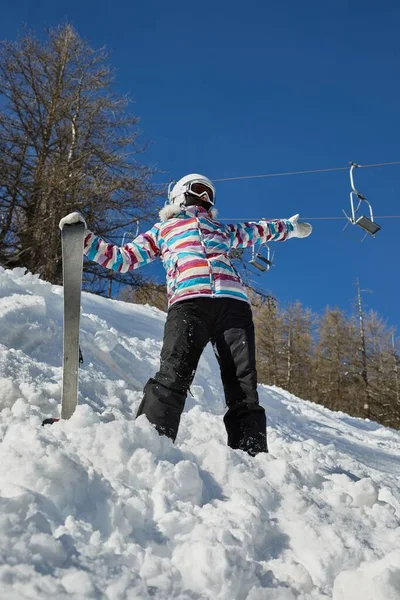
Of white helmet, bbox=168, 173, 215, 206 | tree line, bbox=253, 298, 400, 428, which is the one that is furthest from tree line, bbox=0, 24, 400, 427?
tree line, bbox=253, 298, 400, 428

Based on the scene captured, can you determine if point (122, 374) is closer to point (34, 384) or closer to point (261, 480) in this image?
point (34, 384)

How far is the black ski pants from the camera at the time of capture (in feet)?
8.28

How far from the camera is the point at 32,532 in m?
1.25

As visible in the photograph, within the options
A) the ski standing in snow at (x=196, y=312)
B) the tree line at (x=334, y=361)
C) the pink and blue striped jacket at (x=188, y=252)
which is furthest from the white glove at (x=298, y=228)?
the tree line at (x=334, y=361)

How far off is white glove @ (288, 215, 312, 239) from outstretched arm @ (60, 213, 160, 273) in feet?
4.14

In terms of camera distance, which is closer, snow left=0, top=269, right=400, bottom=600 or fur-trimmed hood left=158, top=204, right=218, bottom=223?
snow left=0, top=269, right=400, bottom=600

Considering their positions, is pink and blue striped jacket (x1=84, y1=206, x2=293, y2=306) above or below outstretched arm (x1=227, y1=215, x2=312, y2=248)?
below

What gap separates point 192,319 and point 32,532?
1647 millimetres

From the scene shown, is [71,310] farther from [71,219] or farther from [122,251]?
[122,251]

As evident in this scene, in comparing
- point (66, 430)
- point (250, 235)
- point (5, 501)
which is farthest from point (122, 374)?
point (5, 501)

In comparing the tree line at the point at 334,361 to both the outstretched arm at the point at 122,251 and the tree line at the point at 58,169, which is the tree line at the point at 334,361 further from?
the outstretched arm at the point at 122,251

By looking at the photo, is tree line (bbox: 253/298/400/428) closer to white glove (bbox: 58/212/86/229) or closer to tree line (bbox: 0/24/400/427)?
tree line (bbox: 0/24/400/427)

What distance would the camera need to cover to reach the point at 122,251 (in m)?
3.21

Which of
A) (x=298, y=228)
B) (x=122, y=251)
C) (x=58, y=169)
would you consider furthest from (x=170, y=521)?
(x=58, y=169)
